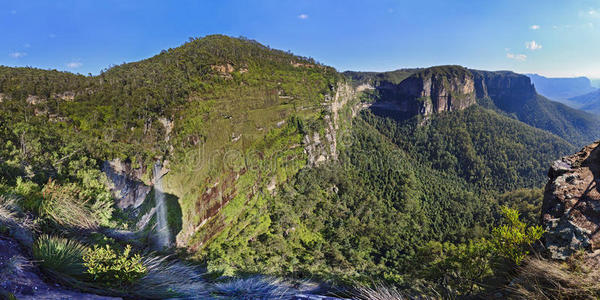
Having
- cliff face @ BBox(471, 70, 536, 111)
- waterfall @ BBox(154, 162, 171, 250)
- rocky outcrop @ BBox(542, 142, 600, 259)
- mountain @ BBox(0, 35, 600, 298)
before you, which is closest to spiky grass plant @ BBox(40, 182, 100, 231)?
mountain @ BBox(0, 35, 600, 298)

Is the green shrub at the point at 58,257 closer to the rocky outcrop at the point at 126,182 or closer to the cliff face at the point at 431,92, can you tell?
the rocky outcrop at the point at 126,182

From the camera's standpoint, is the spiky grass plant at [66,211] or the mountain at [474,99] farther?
the mountain at [474,99]

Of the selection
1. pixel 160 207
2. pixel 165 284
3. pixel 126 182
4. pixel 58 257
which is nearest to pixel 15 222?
pixel 58 257

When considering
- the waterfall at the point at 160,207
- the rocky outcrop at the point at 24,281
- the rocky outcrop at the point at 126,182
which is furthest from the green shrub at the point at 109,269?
the waterfall at the point at 160,207

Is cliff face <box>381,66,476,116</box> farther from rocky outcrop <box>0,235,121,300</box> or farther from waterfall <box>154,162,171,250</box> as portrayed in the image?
rocky outcrop <box>0,235,121,300</box>

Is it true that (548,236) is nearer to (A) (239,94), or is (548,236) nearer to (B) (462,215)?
(A) (239,94)

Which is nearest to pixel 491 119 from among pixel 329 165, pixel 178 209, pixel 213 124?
pixel 329 165
